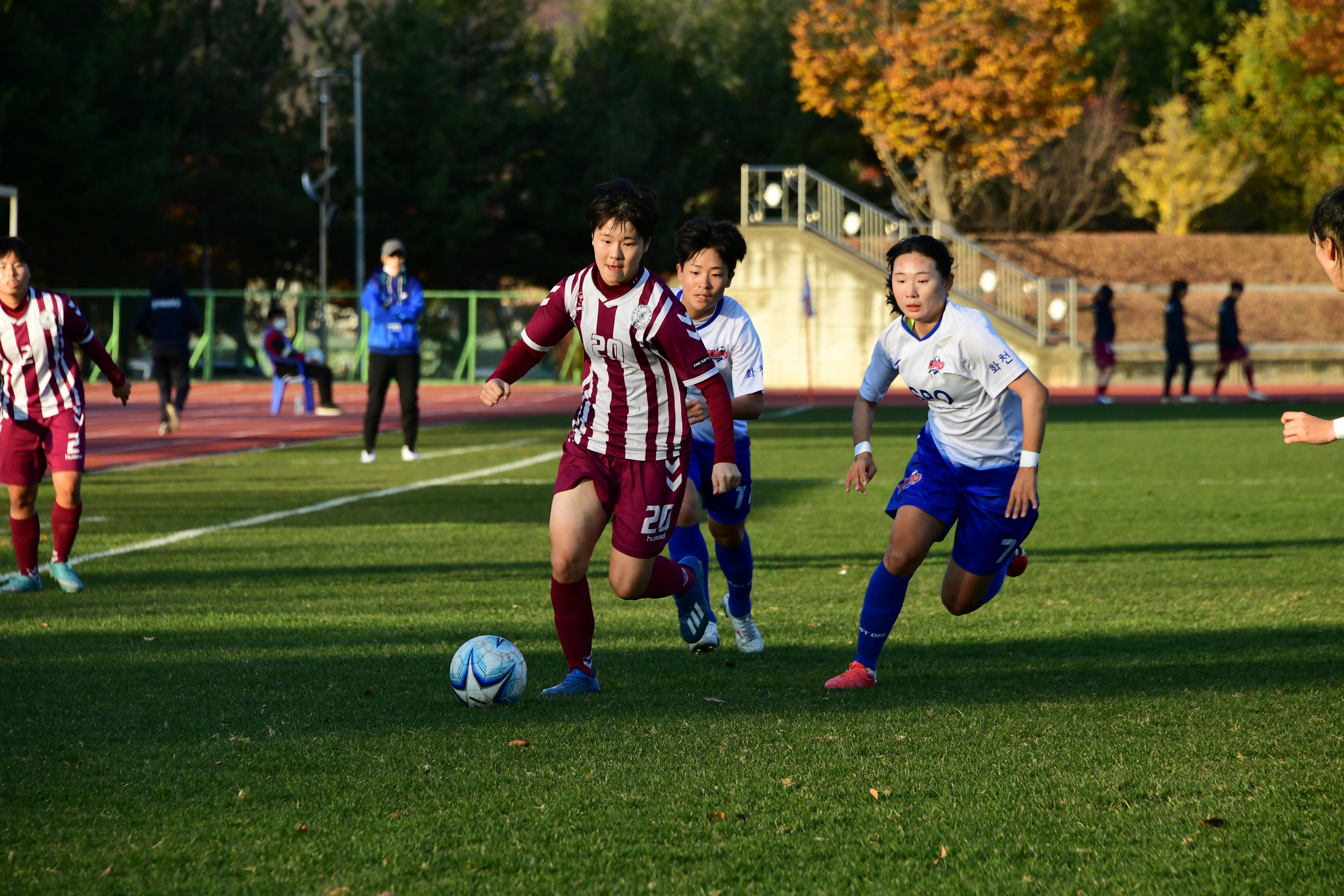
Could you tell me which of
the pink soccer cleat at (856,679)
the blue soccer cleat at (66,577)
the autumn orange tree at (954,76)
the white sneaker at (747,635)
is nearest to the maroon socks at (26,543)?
the blue soccer cleat at (66,577)

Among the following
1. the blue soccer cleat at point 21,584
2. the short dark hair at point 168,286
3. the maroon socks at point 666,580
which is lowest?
the blue soccer cleat at point 21,584

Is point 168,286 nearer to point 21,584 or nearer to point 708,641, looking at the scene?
point 21,584

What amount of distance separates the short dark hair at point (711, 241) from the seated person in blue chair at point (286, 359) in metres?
18.8

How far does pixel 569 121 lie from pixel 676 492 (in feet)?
142

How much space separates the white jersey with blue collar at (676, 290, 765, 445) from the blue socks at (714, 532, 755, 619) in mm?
490

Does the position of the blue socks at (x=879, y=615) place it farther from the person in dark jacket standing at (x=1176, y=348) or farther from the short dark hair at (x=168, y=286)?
the person in dark jacket standing at (x=1176, y=348)

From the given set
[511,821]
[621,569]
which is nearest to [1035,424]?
[621,569]

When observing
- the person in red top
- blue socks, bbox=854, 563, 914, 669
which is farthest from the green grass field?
the person in red top

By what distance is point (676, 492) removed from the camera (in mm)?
5566

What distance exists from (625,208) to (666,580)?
60.4 inches

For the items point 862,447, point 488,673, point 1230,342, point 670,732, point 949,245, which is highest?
point 949,245

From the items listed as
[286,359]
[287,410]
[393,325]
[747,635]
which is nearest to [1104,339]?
[286,359]

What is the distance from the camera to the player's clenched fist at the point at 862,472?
18.6ft

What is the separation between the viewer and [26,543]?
8.05m
